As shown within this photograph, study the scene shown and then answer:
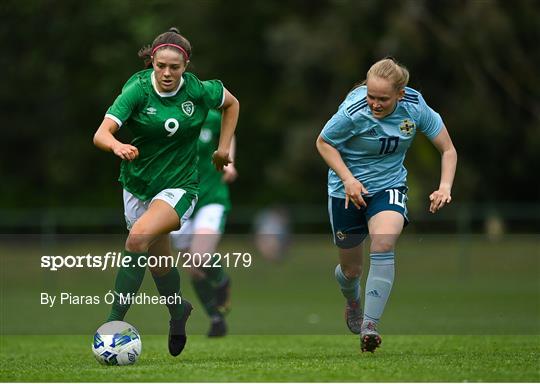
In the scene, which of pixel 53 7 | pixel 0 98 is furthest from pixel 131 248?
pixel 0 98

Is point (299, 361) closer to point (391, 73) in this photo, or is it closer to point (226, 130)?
point (226, 130)

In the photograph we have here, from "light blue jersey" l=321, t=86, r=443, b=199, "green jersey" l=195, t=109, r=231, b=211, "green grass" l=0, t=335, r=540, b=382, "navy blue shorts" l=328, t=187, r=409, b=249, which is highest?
"green jersey" l=195, t=109, r=231, b=211

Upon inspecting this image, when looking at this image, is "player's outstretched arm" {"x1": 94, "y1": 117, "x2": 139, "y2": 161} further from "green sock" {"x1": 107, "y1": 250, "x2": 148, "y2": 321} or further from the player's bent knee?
"green sock" {"x1": 107, "y1": 250, "x2": 148, "y2": 321}

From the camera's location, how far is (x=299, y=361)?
7.10 meters

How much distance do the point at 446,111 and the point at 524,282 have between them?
999 centimetres

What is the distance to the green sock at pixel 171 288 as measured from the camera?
7.72m

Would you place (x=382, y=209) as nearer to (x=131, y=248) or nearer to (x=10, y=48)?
(x=131, y=248)

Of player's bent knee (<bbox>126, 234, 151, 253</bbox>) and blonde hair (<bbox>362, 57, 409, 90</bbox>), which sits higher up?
blonde hair (<bbox>362, 57, 409, 90</bbox>)

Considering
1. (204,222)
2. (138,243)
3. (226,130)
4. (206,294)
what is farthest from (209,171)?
(138,243)

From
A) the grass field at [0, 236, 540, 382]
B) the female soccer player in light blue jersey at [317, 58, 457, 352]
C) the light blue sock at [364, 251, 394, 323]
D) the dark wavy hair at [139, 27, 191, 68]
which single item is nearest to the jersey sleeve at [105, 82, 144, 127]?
the dark wavy hair at [139, 27, 191, 68]

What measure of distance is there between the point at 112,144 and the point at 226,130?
1.34 m

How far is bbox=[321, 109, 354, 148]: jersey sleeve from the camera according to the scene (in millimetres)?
7469

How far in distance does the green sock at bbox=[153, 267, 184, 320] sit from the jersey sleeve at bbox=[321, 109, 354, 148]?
147 centimetres

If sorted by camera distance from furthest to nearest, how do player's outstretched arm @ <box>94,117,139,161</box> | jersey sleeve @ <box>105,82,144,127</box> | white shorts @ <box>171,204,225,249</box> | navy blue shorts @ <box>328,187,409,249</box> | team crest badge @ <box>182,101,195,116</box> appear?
white shorts @ <box>171,204,225,249</box> → navy blue shorts @ <box>328,187,409,249</box> → team crest badge @ <box>182,101,195,116</box> → jersey sleeve @ <box>105,82,144,127</box> → player's outstretched arm @ <box>94,117,139,161</box>
